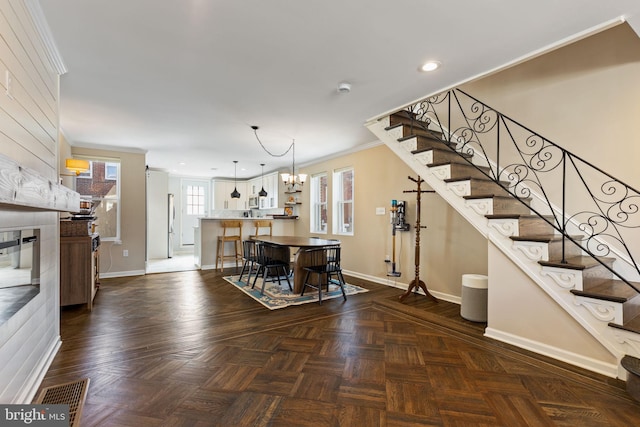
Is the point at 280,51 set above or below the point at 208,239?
above

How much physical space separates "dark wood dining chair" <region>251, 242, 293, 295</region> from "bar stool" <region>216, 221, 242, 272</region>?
138cm

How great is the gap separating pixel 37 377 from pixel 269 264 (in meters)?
2.76

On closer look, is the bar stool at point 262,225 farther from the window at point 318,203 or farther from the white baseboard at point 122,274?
the white baseboard at point 122,274

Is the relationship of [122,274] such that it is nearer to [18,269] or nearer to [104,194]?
[104,194]

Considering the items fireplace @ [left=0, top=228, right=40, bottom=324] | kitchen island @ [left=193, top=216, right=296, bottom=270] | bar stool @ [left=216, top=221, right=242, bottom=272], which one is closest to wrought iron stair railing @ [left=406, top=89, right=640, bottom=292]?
fireplace @ [left=0, top=228, right=40, bottom=324]

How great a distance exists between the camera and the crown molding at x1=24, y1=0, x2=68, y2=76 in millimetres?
1836

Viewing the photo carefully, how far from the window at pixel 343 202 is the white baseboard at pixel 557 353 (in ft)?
11.1

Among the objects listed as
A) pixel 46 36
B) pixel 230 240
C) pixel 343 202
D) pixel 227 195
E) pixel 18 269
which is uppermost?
pixel 46 36

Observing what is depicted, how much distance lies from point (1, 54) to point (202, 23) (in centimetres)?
107

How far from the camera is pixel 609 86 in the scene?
107 inches

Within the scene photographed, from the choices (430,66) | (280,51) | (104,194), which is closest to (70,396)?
(280,51)

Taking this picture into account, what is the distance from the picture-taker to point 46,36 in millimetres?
2115

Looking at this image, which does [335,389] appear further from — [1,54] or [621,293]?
[1,54]

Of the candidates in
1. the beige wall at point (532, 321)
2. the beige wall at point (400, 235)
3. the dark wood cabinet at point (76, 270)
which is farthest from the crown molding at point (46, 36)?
the beige wall at point (400, 235)
